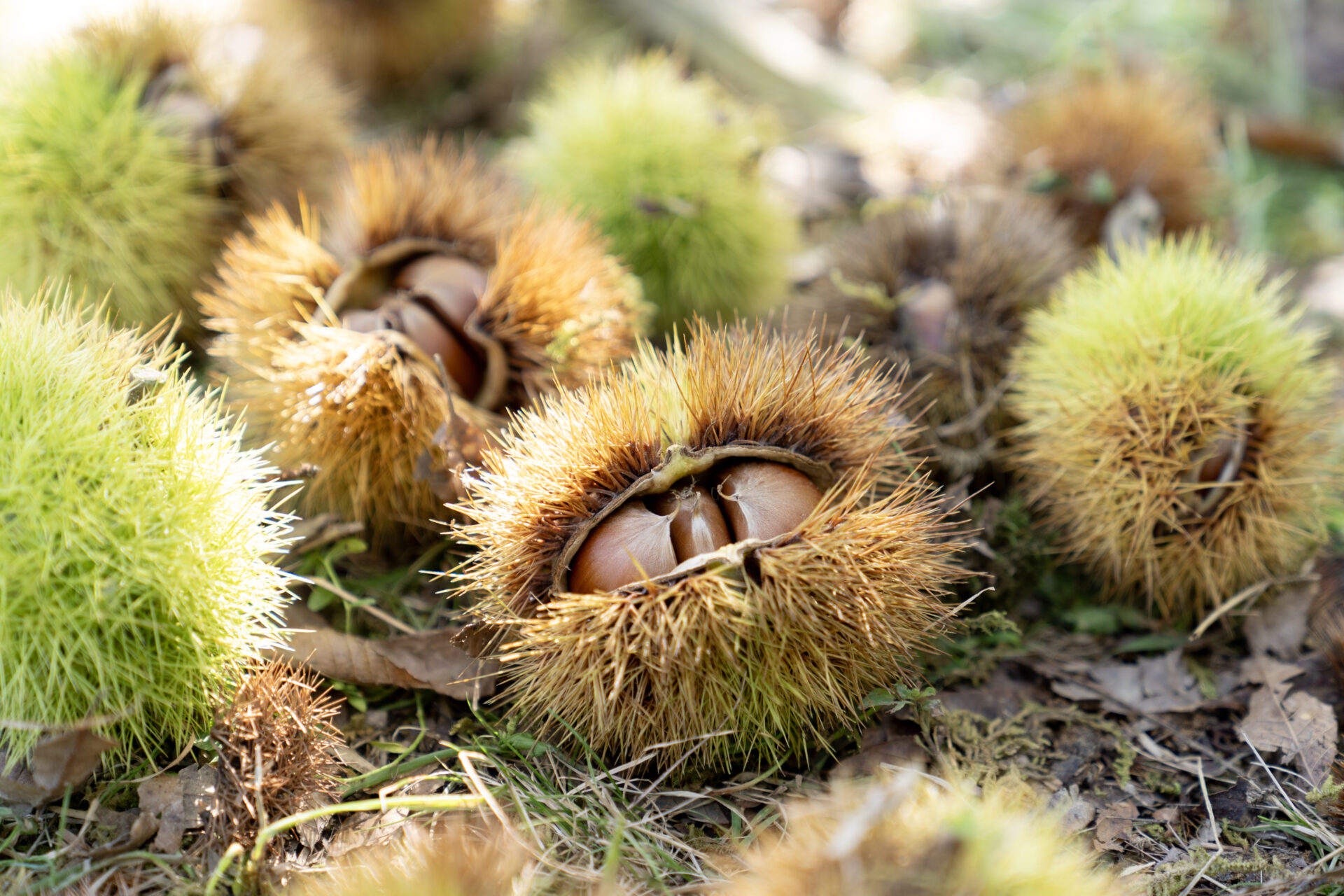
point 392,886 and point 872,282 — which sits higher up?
point 872,282

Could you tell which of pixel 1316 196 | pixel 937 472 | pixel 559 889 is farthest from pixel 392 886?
pixel 1316 196

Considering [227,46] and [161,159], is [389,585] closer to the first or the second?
[161,159]

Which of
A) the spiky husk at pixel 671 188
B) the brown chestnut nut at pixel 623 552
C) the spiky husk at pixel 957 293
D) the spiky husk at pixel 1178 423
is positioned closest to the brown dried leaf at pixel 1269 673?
the spiky husk at pixel 1178 423

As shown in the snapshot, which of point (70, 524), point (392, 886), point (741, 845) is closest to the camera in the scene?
point (392, 886)

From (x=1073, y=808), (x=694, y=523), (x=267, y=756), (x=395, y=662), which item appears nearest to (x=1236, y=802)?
(x=1073, y=808)

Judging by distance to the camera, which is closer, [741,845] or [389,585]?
[741,845]

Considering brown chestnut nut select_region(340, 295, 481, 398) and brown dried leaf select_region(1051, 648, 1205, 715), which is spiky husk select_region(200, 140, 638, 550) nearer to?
brown chestnut nut select_region(340, 295, 481, 398)

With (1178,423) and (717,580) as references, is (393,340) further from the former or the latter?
(1178,423)
